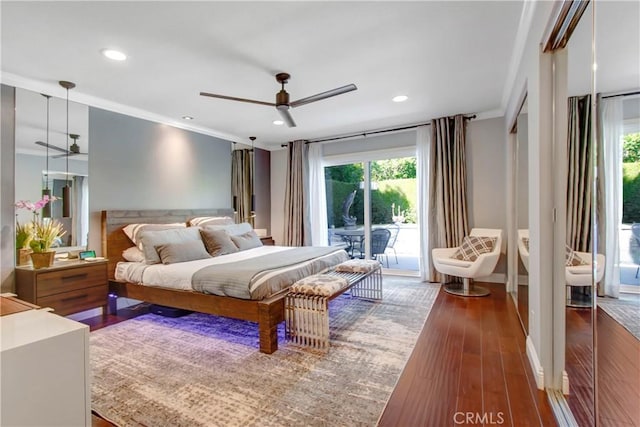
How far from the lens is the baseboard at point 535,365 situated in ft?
6.44

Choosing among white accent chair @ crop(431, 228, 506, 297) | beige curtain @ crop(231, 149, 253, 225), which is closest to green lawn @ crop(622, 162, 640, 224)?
white accent chair @ crop(431, 228, 506, 297)

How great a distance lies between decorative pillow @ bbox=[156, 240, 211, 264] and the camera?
A: 11.4 feet

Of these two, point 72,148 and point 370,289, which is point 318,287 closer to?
point 370,289

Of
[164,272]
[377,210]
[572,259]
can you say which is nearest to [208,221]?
[164,272]

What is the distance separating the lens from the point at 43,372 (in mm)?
1046

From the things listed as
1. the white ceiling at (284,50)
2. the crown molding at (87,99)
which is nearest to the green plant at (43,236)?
the white ceiling at (284,50)

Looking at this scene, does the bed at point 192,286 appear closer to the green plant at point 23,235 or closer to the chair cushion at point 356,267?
the chair cushion at point 356,267

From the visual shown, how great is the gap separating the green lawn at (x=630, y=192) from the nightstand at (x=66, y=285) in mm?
4159

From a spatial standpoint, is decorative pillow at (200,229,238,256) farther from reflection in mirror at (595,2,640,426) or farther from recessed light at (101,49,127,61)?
reflection in mirror at (595,2,640,426)

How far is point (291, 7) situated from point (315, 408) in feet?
8.43

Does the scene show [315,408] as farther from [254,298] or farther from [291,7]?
[291,7]

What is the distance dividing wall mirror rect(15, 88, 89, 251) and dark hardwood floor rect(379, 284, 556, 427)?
3.71 meters

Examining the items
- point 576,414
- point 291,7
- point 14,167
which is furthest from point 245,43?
point 576,414

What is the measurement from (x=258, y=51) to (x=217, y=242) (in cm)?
236
